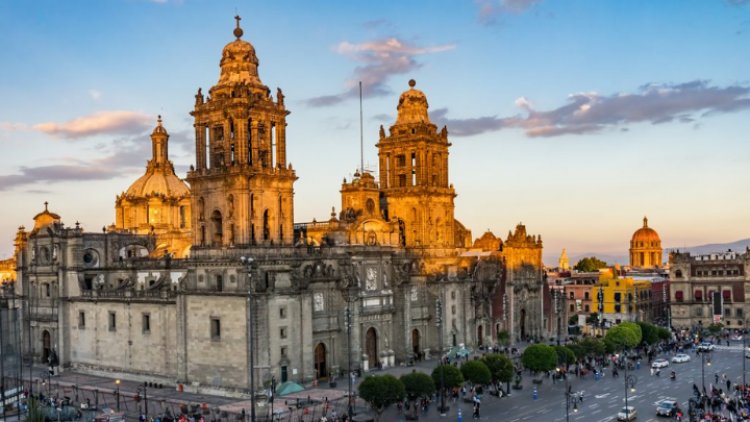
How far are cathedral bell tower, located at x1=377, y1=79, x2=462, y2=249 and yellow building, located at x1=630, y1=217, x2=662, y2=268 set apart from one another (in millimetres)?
88740

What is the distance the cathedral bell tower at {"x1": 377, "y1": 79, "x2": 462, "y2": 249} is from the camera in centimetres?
9862

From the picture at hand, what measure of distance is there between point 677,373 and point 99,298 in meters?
58.3

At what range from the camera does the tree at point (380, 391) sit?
5772 centimetres

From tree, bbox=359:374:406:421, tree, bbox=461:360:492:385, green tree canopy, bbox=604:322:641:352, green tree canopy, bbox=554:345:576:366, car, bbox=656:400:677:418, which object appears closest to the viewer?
tree, bbox=359:374:406:421

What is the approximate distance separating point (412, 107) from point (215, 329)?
4296cm

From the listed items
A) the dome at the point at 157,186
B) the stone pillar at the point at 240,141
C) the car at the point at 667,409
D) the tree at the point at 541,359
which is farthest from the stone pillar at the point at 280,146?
the car at the point at 667,409

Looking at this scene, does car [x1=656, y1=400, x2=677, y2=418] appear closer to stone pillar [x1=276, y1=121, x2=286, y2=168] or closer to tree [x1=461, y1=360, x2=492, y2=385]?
tree [x1=461, y1=360, x2=492, y2=385]

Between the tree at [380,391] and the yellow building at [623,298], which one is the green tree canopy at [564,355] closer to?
the tree at [380,391]

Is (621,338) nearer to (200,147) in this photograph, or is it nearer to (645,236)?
(200,147)

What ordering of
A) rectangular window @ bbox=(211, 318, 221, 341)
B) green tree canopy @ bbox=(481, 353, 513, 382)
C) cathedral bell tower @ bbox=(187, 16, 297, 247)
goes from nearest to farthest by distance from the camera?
1. green tree canopy @ bbox=(481, 353, 513, 382)
2. rectangular window @ bbox=(211, 318, 221, 341)
3. cathedral bell tower @ bbox=(187, 16, 297, 247)

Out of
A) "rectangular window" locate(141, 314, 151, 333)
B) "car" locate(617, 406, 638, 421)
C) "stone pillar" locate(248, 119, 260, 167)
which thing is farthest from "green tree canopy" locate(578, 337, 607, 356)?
"rectangular window" locate(141, 314, 151, 333)

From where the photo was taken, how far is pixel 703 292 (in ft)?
416

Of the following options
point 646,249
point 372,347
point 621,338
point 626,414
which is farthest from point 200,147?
point 646,249

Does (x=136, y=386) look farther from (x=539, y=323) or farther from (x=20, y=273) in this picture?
(x=539, y=323)
